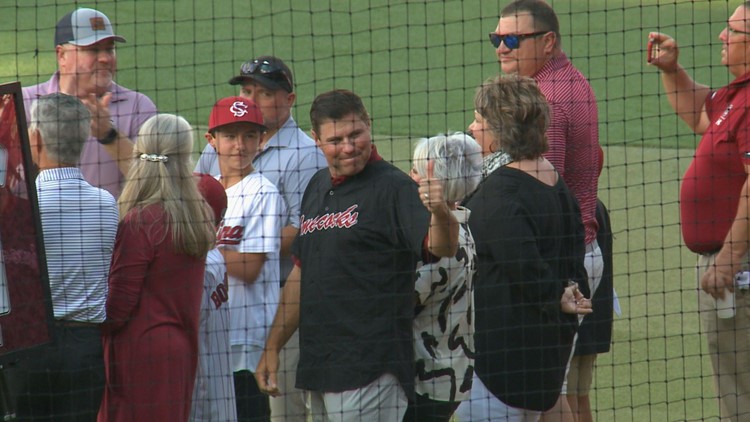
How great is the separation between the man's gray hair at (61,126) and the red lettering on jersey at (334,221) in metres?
0.84

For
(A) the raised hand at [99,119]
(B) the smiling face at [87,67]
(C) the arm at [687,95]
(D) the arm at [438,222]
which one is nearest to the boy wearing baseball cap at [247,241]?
(A) the raised hand at [99,119]

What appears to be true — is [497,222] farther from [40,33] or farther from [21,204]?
[40,33]

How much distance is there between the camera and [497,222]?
13.3ft

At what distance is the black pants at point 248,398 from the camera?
4.55 m

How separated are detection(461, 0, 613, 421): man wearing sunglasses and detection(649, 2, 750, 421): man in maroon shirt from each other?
16.1 inches

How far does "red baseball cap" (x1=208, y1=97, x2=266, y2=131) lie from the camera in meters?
4.63

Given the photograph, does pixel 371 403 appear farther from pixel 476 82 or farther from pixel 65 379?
pixel 476 82

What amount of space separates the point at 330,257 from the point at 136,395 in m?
0.80

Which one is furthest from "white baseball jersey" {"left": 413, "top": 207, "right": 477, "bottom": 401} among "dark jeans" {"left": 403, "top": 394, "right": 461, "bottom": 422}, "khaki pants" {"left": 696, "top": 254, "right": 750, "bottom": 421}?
"khaki pants" {"left": 696, "top": 254, "right": 750, "bottom": 421}

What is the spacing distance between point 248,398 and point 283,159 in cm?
100

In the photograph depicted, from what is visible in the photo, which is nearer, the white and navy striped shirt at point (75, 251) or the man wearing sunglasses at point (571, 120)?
the white and navy striped shirt at point (75, 251)

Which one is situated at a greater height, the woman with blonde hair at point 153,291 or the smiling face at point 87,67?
the smiling face at point 87,67

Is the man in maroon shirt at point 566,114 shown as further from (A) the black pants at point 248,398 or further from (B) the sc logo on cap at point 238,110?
(A) the black pants at point 248,398

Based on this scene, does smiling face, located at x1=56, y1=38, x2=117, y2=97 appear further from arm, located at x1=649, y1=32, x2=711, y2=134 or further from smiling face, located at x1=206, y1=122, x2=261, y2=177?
arm, located at x1=649, y1=32, x2=711, y2=134
